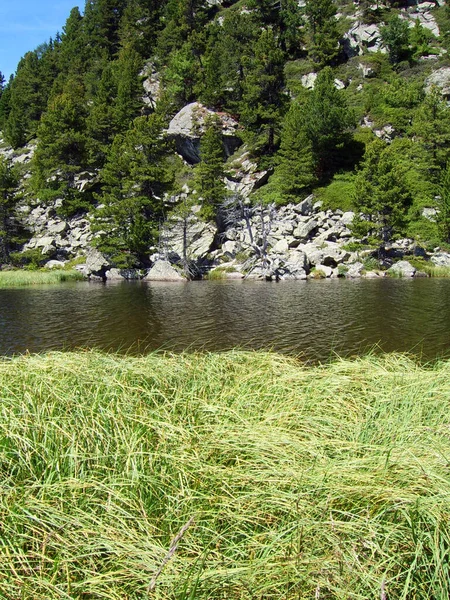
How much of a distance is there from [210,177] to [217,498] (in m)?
52.6

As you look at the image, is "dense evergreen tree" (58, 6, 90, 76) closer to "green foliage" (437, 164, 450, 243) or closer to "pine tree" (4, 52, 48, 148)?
"pine tree" (4, 52, 48, 148)

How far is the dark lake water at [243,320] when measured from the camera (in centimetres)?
1633

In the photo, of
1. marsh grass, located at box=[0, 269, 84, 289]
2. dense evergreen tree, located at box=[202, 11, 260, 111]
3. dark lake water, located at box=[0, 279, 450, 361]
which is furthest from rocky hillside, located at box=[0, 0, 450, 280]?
dark lake water, located at box=[0, 279, 450, 361]

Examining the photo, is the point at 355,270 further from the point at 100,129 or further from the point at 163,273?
the point at 100,129

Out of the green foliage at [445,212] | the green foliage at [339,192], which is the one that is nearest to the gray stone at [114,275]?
the green foliage at [339,192]

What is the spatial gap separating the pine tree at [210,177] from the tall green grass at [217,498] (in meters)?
49.0

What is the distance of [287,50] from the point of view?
3250 inches

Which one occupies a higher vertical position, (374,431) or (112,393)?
(112,393)

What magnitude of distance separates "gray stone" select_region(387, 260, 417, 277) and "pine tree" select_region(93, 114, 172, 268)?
27435 mm

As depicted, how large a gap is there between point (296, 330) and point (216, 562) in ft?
52.7

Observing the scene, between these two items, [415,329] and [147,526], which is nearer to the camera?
[147,526]

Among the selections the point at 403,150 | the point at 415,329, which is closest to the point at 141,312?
the point at 415,329

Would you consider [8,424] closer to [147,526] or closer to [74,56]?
[147,526]

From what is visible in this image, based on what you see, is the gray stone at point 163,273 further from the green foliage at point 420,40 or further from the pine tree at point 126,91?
the green foliage at point 420,40
